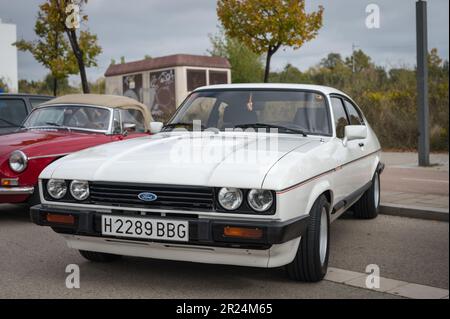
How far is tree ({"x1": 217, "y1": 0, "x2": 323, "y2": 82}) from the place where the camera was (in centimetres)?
A: 1666

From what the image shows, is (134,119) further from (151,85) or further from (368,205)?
(151,85)

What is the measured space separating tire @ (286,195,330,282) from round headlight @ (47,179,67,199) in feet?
5.71

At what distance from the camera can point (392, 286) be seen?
4359mm

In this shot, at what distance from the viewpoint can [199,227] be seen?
155 inches

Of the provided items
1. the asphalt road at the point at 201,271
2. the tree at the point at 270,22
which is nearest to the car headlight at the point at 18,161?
the asphalt road at the point at 201,271

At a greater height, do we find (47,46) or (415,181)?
(47,46)

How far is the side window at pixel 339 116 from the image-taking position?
5652mm

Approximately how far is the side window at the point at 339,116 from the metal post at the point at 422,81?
551cm

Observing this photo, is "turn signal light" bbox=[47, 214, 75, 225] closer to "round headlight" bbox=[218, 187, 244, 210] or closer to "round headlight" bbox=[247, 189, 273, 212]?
"round headlight" bbox=[218, 187, 244, 210]

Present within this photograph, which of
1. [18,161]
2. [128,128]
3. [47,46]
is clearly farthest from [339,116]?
[47,46]

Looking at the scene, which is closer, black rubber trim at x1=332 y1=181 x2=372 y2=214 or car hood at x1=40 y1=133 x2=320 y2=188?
car hood at x1=40 y1=133 x2=320 y2=188

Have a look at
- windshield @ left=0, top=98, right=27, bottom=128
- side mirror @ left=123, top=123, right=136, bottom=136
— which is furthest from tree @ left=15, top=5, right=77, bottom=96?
side mirror @ left=123, top=123, right=136, bottom=136

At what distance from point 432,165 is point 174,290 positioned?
8391 millimetres

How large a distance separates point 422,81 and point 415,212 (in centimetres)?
469
